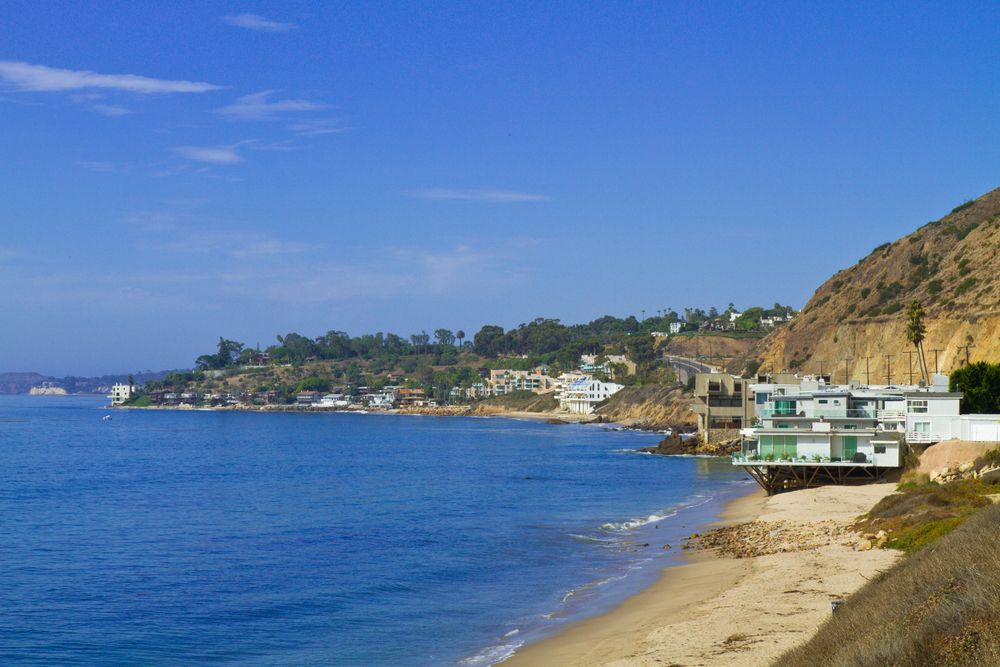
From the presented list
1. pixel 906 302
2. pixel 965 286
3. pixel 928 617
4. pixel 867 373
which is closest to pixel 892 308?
pixel 906 302

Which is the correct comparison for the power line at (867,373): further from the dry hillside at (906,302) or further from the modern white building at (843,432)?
the modern white building at (843,432)

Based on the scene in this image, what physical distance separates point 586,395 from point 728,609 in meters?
164

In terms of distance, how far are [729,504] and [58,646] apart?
1270 inches

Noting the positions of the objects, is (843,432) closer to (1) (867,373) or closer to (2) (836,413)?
(2) (836,413)

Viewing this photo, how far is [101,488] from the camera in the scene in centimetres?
6234

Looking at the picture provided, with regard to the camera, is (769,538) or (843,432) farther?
(843,432)

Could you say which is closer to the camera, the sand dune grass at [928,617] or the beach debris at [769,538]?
the sand dune grass at [928,617]

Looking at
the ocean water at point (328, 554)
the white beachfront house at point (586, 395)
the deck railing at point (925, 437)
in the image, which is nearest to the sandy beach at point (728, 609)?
the ocean water at point (328, 554)

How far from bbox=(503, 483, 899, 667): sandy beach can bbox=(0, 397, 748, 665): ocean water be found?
4.25 ft

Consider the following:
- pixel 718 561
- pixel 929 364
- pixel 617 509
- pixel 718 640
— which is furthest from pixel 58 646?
pixel 929 364

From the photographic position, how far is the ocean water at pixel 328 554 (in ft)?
79.8

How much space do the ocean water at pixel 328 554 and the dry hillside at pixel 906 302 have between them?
71.6ft

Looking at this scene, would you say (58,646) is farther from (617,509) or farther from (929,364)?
(929,364)

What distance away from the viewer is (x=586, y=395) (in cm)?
18612
